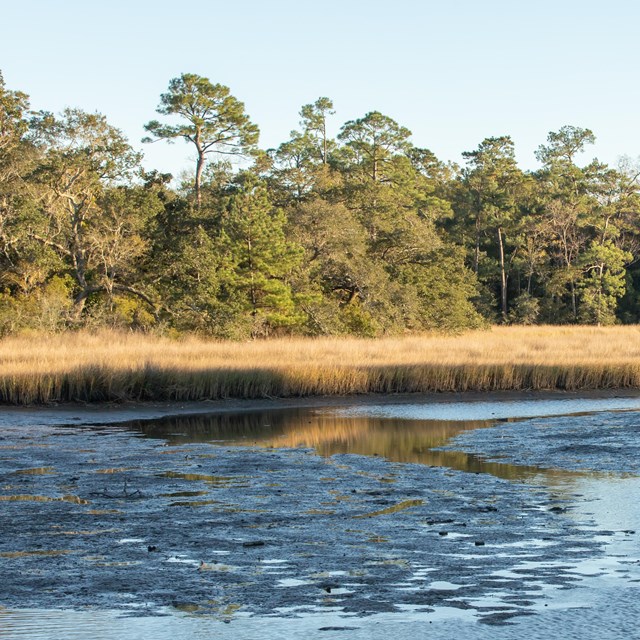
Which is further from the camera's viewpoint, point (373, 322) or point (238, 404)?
point (373, 322)

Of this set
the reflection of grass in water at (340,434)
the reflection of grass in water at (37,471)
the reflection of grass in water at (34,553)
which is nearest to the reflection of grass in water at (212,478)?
the reflection of grass in water at (37,471)

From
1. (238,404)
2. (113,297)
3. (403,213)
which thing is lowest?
(238,404)

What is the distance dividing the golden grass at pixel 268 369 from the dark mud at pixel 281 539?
9.02m

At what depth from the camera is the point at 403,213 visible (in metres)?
48.6

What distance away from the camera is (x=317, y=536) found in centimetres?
A: 734

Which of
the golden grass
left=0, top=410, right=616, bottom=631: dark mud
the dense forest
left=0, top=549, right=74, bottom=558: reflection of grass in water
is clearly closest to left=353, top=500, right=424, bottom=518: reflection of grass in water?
left=0, top=410, right=616, bottom=631: dark mud

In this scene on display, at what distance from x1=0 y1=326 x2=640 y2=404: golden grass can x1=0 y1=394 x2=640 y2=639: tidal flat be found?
5.96 m

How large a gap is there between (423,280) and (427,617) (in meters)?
42.7

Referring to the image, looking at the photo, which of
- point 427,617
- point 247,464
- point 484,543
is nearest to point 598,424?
point 247,464

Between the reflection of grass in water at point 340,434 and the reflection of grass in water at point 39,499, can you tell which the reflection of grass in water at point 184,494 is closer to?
the reflection of grass in water at point 39,499

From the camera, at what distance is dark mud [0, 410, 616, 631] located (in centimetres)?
570

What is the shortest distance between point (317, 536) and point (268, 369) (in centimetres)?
1537

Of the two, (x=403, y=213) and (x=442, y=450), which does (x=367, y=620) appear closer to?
(x=442, y=450)

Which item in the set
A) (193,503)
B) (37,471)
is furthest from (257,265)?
(193,503)
